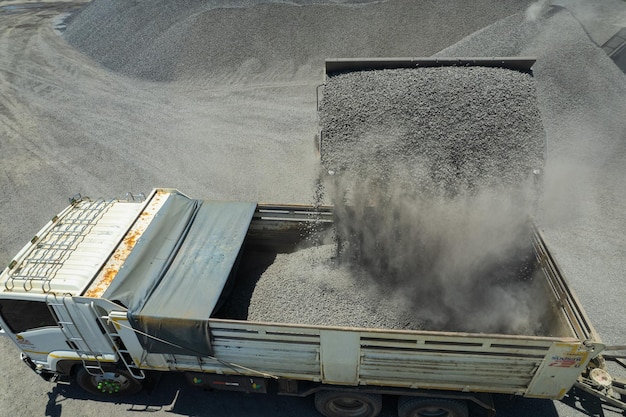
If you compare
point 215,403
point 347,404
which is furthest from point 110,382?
point 347,404

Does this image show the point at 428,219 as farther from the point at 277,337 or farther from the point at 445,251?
the point at 277,337

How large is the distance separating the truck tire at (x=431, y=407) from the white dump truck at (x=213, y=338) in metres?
0.02

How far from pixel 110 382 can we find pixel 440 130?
6.67 metres

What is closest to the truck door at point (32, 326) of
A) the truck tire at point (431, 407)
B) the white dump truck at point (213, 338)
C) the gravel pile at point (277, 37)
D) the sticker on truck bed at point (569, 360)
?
the white dump truck at point (213, 338)

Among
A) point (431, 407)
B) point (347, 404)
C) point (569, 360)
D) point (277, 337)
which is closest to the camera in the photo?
point (569, 360)

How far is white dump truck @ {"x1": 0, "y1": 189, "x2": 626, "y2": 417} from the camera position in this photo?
5.21 meters

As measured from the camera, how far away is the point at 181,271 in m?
6.20

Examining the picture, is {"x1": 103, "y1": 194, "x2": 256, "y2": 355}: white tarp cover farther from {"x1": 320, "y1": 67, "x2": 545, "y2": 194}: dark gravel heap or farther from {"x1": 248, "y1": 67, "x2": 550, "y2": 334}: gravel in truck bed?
{"x1": 320, "y1": 67, "x2": 545, "y2": 194}: dark gravel heap

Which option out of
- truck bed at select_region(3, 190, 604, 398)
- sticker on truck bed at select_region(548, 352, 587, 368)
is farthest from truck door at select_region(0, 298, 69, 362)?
sticker on truck bed at select_region(548, 352, 587, 368)

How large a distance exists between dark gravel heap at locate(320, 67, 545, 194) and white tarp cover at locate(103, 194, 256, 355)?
2201 millimetres

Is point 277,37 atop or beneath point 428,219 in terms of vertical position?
beneath

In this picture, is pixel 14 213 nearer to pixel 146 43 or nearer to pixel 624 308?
pixel 146 43

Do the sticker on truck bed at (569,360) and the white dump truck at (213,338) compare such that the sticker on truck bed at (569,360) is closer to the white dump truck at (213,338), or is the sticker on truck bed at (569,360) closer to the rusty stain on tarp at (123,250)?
the white dump truck at (213,338)

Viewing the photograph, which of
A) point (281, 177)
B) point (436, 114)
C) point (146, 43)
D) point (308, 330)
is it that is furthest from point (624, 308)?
point (146, 43)
